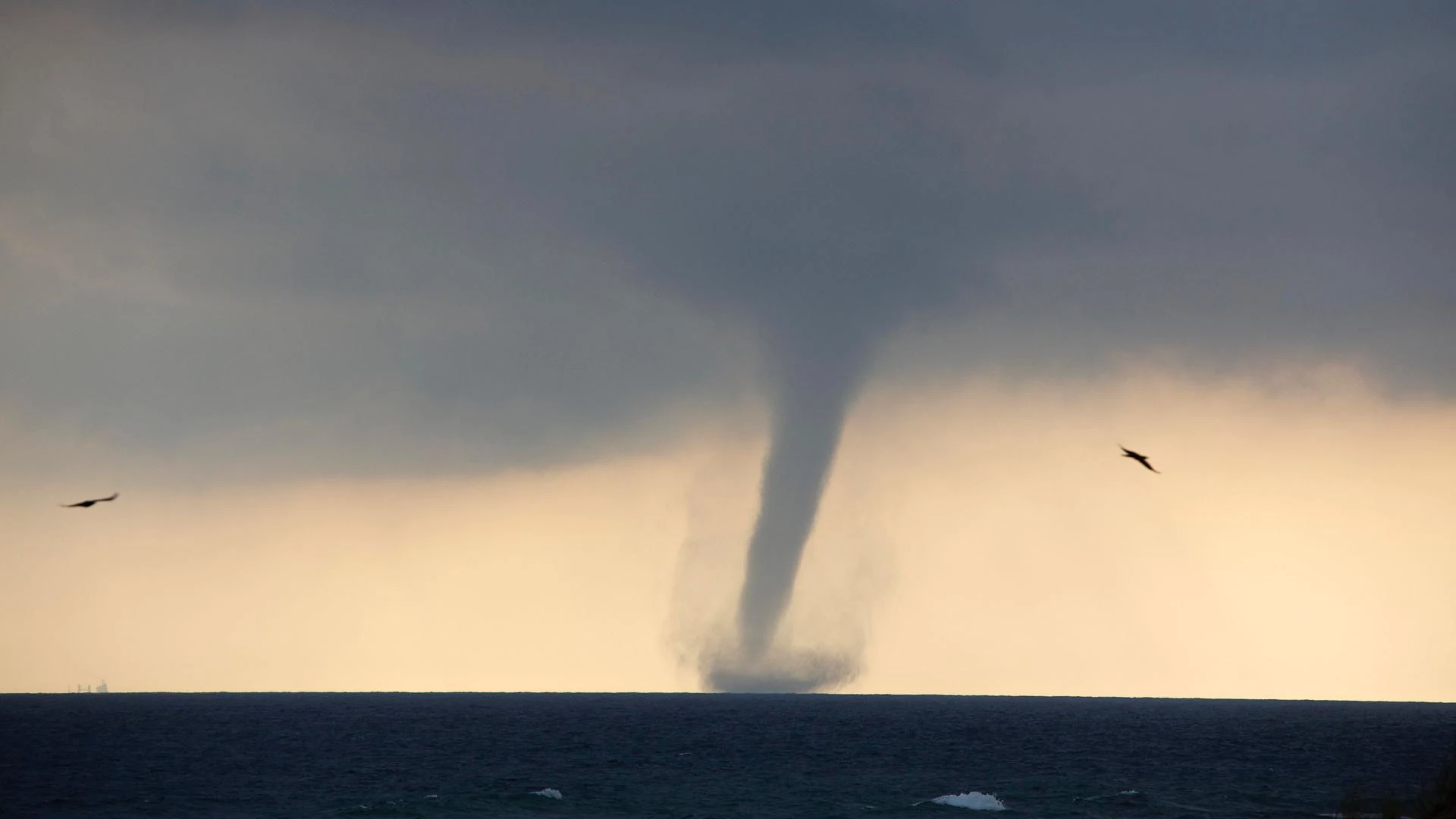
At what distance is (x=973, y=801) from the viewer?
82.8 m

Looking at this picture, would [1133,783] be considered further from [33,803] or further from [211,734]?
[211,734]

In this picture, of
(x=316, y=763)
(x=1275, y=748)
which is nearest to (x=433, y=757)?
(x=316, y=763)

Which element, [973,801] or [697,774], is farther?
[697,774]

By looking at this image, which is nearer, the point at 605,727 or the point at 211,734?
the point at 211,734

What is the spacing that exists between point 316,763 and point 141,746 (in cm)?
3446

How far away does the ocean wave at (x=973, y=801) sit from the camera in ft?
266

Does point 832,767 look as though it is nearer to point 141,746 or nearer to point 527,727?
point 141,746

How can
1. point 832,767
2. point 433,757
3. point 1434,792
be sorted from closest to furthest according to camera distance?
point 1434,792, point 832,767, point 433,757

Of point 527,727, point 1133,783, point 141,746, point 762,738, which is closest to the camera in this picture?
point 1133,783

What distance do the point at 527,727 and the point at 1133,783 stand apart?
105 metres

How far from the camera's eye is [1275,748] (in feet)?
482

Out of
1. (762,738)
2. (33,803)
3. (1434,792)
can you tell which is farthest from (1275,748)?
(33,803)

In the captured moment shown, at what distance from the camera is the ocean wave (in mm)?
81188

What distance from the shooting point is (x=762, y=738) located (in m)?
163
